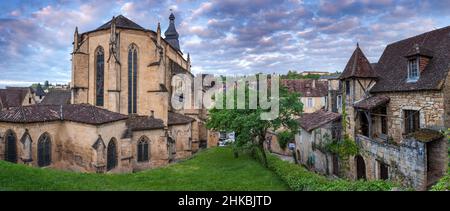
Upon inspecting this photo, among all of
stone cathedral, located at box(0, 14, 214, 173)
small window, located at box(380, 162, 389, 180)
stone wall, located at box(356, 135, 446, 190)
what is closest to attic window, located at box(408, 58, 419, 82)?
stone wall, located at box(356, 135, 446, 190)

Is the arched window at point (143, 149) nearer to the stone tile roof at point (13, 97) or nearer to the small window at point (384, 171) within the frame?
the small window at point (384, 171)

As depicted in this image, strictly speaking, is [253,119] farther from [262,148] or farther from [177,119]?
[177,119]

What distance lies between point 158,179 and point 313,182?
9.65 meters

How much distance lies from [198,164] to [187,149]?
699 cm

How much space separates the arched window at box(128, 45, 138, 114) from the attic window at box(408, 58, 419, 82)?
76.5 feet

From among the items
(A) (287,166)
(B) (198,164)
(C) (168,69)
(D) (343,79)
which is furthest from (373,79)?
(C) (168,69)

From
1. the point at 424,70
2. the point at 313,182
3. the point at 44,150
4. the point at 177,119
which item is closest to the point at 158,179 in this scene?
the point at 313,182

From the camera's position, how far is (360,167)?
19891mm

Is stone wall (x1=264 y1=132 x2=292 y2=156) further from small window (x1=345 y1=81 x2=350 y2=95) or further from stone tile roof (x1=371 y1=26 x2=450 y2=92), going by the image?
stone tile roof (x1=371 y1=26 x2=450 y2=92)

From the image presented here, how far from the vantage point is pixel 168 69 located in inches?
1243

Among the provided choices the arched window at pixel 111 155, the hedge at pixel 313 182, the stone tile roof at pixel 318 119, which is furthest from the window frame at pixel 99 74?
the stone tile roof at pixel 318 119

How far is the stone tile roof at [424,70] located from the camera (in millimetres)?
14945
